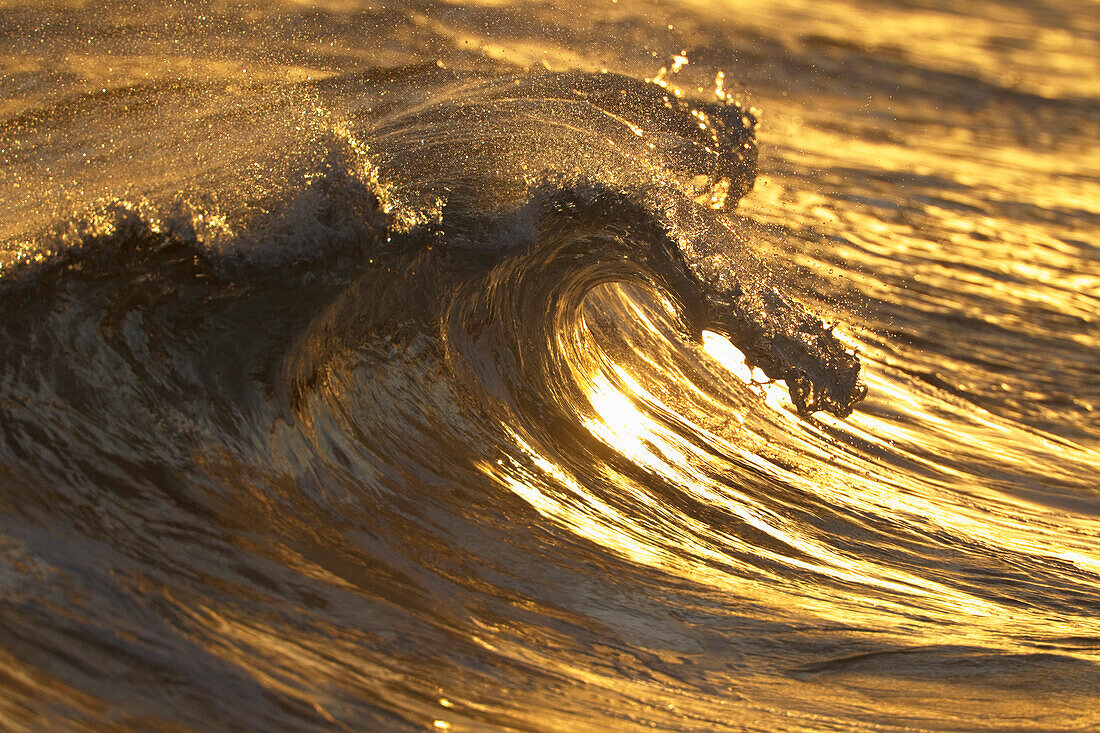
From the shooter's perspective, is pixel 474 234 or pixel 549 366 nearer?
pixel 474 234

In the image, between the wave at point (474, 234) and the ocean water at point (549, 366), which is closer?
the ocean water at point (549, 366)

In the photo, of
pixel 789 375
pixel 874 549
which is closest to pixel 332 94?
pixel 789 375

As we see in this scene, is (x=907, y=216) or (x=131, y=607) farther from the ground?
(x=907, y=216)

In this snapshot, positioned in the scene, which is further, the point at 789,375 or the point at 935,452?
the point at 935,452

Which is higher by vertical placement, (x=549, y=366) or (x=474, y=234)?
(x=474, y=234)

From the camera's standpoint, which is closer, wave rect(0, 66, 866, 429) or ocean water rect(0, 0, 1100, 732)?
ocean water rect(0, 0, 1100, 732)

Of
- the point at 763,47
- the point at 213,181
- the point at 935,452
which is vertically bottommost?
the point at 935,452

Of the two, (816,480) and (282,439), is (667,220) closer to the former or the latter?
(816,480)

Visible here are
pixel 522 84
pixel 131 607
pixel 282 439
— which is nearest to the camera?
pixel 131 607
